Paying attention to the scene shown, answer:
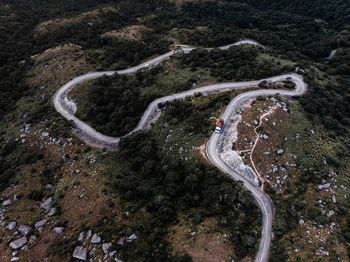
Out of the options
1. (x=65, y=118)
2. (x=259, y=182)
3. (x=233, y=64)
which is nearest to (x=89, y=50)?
(x=65, y=118)

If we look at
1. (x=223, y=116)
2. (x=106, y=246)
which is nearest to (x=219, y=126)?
(x=223, y=116)

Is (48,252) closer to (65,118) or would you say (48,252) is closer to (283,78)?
(65,118)

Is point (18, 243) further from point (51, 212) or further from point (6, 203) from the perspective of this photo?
point (6, 203)

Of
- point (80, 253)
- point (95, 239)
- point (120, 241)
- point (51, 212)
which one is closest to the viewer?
point (80, 253)

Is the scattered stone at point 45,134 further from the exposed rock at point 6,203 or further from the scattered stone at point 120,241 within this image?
the scattered stone at point 120,241

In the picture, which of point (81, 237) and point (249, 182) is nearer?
point (81, 237)

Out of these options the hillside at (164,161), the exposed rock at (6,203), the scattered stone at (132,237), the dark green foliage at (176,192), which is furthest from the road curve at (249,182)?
the exposed rock at (6,203)

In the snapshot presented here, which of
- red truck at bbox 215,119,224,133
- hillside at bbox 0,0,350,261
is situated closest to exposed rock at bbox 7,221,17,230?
hillside at bbox 0,0,350,261
